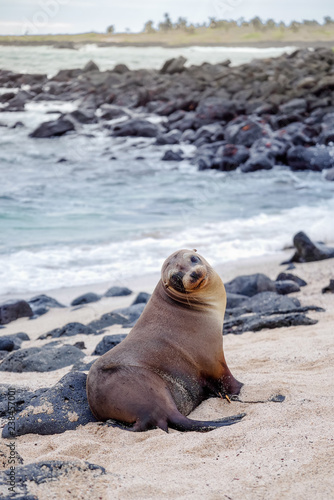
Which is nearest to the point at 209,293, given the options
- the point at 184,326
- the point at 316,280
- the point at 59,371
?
the point at 184,326

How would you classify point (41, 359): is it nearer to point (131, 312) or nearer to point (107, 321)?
point (107, 321)

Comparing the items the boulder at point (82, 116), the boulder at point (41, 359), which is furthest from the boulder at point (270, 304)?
the boulder at point (82, 116)

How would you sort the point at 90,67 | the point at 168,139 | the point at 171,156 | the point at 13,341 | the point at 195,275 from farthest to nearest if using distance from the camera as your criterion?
the point at 90,67 → the point at 168,139 → the point at 171,156 → the point at 13,341 → the point at 195,275

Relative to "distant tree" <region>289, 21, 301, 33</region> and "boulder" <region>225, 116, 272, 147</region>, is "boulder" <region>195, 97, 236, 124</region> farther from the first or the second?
"distant tree" <region>289, 21, 301, 33</region>

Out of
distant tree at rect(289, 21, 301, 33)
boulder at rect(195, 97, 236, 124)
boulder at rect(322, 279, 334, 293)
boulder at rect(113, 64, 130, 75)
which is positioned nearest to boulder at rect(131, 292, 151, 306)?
boulder at rect(322, 279, 334, 293)

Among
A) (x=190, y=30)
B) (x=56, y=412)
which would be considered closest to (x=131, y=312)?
(x=56, y=412)

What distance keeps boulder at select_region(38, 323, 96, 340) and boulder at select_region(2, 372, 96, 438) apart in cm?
227

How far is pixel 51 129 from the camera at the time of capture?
22.0 meters

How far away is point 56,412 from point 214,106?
19.8m

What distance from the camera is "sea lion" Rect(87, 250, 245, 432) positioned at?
3451mm

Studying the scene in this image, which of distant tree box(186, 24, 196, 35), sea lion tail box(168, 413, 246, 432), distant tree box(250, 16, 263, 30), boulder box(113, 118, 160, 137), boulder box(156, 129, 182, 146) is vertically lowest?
sea lion tail box(168, 413, 246, 432)

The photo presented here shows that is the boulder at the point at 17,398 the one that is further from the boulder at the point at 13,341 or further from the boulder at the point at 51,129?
the boulder at the point at 51,129

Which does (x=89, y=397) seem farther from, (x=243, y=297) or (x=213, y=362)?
(x=243, y=297)

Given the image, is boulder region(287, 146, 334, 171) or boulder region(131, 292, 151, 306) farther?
boulder region(287, 146, 334, 171)
